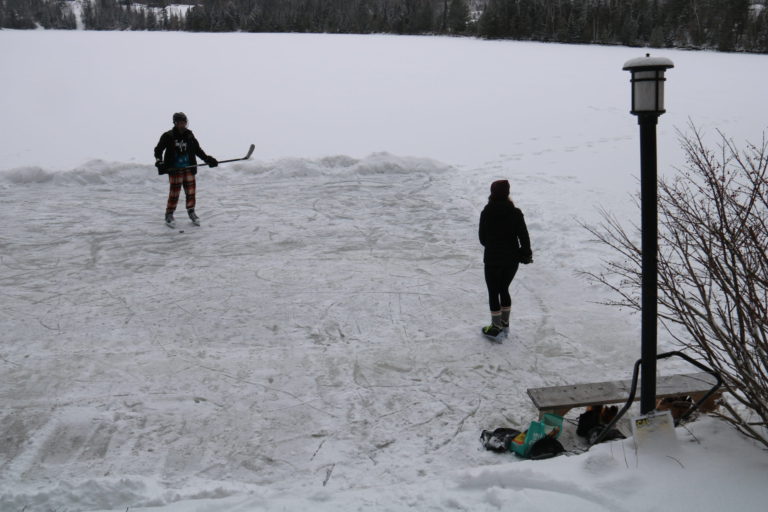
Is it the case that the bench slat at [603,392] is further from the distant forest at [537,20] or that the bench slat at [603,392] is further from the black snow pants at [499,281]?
the distant forest at [537,20]

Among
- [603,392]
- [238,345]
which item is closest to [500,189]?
[603,392]

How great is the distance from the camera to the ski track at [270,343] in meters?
4.06

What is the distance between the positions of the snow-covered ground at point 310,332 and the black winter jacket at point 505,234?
2.72ft

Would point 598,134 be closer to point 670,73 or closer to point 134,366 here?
point 670,73

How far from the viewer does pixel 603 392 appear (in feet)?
13.9

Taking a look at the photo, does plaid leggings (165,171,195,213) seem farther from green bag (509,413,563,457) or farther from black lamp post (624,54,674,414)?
black lamp post (624,54,674,414)

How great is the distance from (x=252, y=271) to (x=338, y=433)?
362 centimetres

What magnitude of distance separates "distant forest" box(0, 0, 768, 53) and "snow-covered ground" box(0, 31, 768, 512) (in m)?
45.7

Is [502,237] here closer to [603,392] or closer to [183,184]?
[603,392]

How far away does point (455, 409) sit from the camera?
4.57 meters

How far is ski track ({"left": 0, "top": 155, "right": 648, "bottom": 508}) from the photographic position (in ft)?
13.3

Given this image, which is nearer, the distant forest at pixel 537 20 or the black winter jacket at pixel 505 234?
the black winter jacket at pixel 505 234

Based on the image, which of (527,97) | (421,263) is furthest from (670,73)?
(421,263)

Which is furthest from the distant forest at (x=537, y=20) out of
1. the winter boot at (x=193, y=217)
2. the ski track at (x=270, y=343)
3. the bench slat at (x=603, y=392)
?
the bench slat at (x=603, y=392)
